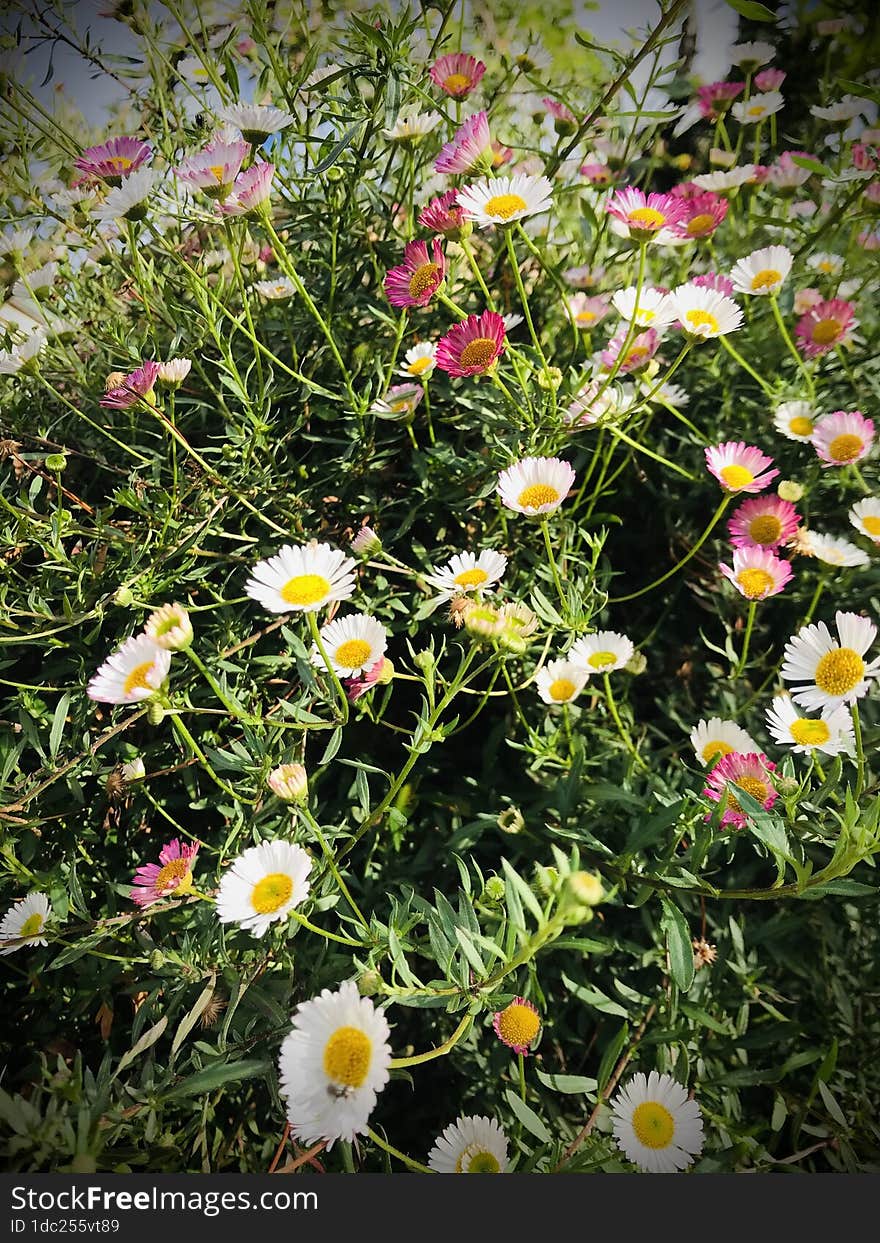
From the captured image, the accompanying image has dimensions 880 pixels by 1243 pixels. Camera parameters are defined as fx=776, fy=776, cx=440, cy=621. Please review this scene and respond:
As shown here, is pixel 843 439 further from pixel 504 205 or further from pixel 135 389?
pixel 135 389

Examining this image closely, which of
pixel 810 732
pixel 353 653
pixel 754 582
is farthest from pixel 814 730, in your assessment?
pixel 353 653

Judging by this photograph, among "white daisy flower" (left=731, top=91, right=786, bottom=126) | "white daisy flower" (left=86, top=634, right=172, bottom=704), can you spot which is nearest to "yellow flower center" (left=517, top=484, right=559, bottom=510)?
"white daisy flower" (left=86, top=634, right=172, bottom=704)

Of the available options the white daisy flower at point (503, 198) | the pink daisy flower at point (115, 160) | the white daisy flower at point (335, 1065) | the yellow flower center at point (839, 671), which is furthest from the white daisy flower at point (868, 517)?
the pink daisy flower at point (115, 160)

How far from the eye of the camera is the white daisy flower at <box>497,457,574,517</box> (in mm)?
630

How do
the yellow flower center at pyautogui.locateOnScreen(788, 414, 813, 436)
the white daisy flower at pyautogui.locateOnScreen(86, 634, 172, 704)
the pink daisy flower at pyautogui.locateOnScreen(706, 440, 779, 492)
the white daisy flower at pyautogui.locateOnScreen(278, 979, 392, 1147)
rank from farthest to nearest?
the yellow flower center at pyautogui.locateOnScreen(788, 414, 813, 436)
the pink daisy flower at pyautogui.locateOnScreen(706, 440, 779, 492)
the white daisy flower at pyautogui.locateOnScreen(86, 634, 172, 704)
the white daisy flower at pyautogui.locateOnScreen(278, 979, 392, 1147)

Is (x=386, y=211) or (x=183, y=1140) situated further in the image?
(x=386, y=211)

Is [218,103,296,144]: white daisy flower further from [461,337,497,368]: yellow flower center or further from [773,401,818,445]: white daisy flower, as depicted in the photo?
[773,401,818,445]: white daisy flower

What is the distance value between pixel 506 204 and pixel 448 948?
1.83 feet

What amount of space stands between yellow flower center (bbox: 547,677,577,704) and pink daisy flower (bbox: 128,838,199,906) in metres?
0.32

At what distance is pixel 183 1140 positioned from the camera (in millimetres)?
521

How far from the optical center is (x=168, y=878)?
55 cm

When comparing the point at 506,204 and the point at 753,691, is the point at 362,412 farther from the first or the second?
the point at 753,691

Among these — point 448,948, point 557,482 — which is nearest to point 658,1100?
point 448,948

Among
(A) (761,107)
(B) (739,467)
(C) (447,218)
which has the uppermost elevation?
(A) (761,107)
